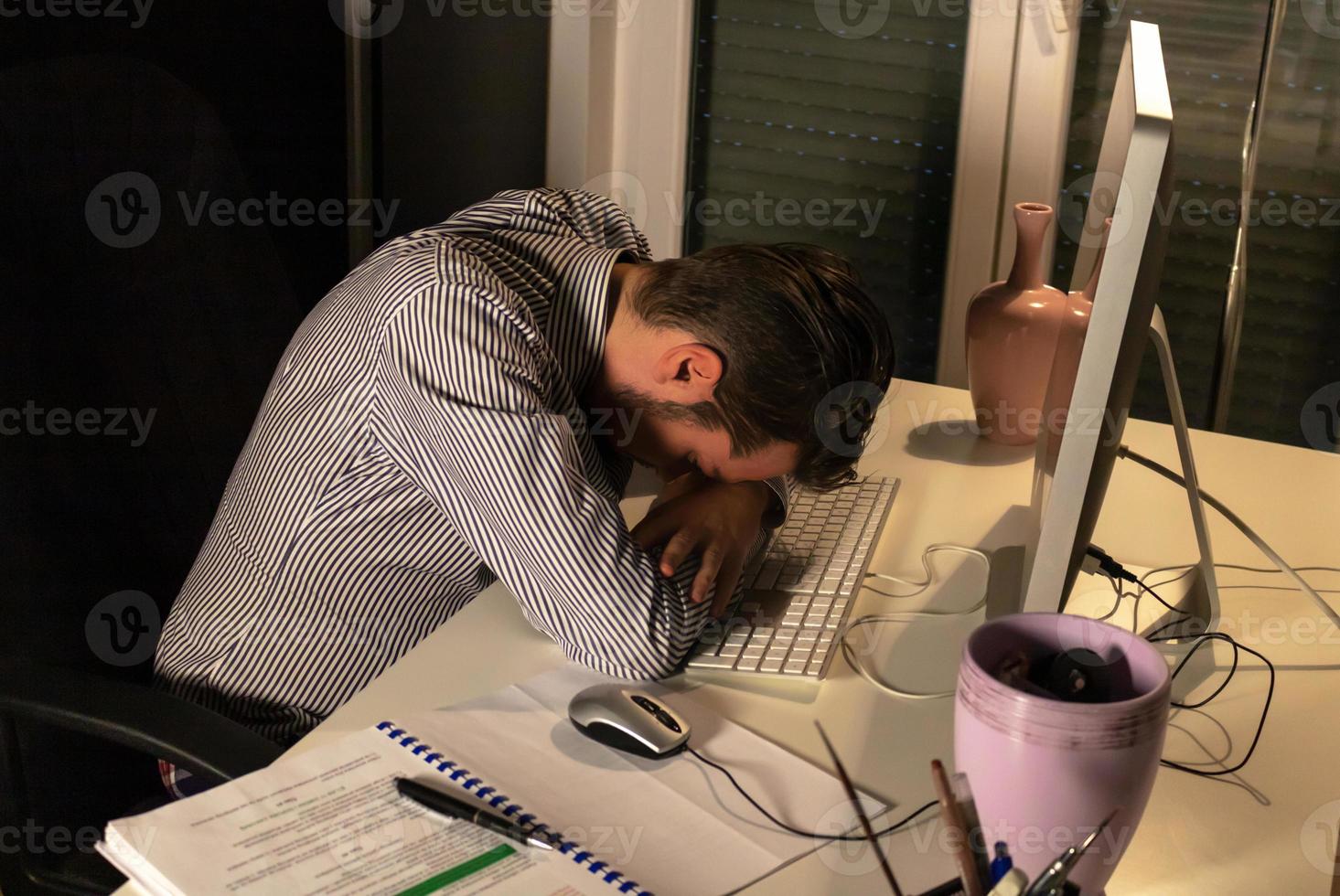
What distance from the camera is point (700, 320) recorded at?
1.16m

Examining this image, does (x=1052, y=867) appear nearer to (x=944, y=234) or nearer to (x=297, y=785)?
(x=297, y=785)

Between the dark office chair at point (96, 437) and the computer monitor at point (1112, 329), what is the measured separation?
58cm

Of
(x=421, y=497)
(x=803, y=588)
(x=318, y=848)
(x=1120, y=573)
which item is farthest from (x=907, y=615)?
(x=318, y=848)

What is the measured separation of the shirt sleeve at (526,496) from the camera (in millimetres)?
999

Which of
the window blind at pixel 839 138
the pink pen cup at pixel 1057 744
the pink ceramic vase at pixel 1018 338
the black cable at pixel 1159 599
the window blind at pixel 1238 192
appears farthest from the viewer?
the window blind at pixel 839 138

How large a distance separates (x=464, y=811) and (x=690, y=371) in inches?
19.0

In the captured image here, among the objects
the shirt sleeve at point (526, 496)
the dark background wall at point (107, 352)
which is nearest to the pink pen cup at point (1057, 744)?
the shirt sleeve at point (526, 496)

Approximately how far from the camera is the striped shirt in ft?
3.31

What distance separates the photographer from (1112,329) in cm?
81

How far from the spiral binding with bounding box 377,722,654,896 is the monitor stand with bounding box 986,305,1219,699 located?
482 mm

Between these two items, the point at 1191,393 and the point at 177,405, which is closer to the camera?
the point at 177,405

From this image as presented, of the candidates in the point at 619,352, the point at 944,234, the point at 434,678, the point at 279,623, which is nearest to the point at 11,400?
the point at 279,623

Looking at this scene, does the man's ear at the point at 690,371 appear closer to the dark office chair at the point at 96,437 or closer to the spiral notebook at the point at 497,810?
the spiral notebook at the point at 497,810

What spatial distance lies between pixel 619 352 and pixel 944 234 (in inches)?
56.2
